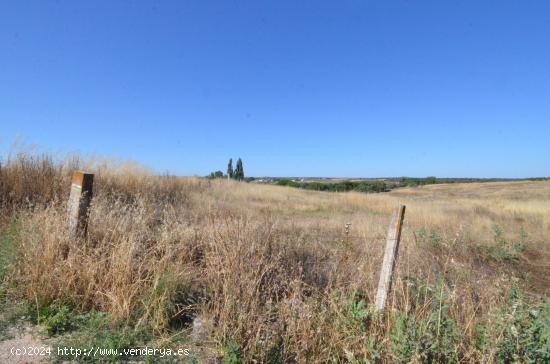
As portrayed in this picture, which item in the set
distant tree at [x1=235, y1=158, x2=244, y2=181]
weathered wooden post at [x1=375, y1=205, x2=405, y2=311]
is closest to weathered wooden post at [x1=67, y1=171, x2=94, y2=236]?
weathered wooden post at [x1=375, y1=205, x2=405, y2=311]

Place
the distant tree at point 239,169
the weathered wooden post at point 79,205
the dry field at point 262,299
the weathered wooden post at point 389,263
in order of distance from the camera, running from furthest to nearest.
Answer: the distant tree at point 239,169 < the weathered wooden post at point 79,205 < the weathered wooden post at point 389,263 < the dry field at point 262,299

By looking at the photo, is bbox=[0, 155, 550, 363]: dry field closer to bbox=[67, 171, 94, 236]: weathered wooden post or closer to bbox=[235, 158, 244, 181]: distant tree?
bbox=[67, 171, 94, 236]: weathered wooden post

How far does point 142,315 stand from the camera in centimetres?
289

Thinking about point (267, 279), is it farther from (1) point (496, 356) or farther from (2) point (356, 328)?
(1) point (496, 356)

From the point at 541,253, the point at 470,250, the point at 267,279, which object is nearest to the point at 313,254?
the point at 267,279

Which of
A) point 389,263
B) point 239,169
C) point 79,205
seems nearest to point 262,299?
point 389,263

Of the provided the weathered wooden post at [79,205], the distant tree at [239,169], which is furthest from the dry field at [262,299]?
the distant tree at [239,169]

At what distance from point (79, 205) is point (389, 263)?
3.70m

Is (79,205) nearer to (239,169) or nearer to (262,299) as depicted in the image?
(262,299)

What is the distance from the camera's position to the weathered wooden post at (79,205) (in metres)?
3.67

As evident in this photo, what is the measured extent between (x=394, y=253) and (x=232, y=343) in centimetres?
170

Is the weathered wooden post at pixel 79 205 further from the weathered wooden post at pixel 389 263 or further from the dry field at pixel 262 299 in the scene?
the weathered wooden post at pixel 389 263

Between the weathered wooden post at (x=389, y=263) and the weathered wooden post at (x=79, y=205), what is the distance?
3579 mm

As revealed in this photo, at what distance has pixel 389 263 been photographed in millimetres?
2828
